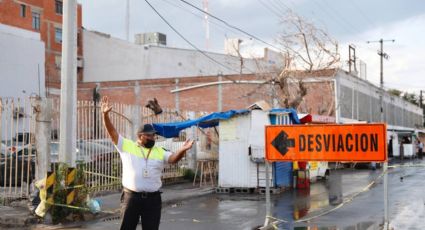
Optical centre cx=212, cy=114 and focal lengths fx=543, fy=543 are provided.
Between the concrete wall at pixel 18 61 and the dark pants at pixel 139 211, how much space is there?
32.9 metres

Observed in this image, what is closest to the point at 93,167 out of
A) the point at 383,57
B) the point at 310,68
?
the point at 310,68

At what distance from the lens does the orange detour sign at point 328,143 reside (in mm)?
9766

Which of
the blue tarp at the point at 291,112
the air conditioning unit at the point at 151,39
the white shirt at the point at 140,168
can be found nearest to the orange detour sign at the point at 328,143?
the white shirt at the point at 140,168

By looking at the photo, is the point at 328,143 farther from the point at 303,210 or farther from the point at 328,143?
the point at 303,210

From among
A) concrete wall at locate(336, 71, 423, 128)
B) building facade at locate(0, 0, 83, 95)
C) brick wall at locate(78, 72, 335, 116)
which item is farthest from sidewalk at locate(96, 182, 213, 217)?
building facade at locate(0, 0, 83, 95)

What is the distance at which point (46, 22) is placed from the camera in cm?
5716

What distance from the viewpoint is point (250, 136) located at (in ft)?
54.4

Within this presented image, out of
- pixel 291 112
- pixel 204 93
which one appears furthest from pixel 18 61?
pixel 291 112

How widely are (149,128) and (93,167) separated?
9.36 m

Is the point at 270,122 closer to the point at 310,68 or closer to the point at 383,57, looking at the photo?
the point at 310,68

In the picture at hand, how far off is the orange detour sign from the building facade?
4043cm

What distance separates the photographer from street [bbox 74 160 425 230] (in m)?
10.6

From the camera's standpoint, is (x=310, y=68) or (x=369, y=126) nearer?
(x=369, y=126)

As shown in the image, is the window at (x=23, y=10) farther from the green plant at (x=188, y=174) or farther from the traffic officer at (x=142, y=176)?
the traffic officer at (x=142, y=176)
